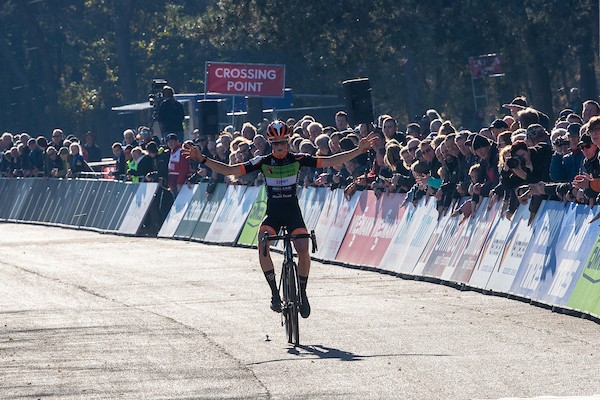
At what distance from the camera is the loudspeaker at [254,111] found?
3897cm

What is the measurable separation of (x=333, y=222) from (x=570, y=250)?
8.17 meters

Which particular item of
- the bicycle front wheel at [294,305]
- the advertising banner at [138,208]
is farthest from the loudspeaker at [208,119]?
the bicycle front wheel at [294,305]

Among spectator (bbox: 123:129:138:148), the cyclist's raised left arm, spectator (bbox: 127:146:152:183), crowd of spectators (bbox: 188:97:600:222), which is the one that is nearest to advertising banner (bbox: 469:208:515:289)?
crowd of spectators (bbox: 188:97:600:222)

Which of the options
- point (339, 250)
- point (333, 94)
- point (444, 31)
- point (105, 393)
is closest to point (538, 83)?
point (444, 31)

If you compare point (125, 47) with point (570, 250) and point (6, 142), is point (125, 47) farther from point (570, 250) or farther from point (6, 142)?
point (570, 250)

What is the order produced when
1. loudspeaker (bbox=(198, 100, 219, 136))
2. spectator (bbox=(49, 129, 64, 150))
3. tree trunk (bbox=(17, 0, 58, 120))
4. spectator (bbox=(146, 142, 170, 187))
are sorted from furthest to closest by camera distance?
tree trunk (bbox=(17, 0, 58, 120))
spectator (bbox=(49, 129, 64, 150))
spectator (bbox=(146, 142, 170, 187))
loudspeaker (bbox=(198, 100, 219, 136))

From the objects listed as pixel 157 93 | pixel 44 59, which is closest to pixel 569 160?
pixel 157 93

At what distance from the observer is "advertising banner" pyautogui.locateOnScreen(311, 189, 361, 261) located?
75.9 feet

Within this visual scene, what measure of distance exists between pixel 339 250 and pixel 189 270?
7.52 ft

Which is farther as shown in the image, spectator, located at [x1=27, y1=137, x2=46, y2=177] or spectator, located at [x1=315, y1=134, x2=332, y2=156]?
spectator, located at [x1=27, y1=137, x2=46, y2=177]

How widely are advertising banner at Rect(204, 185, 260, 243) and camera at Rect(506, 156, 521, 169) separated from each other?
32.6ft

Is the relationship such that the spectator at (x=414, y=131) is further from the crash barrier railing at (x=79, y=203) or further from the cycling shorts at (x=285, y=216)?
the crash barrier railing at (x=79, y=203)

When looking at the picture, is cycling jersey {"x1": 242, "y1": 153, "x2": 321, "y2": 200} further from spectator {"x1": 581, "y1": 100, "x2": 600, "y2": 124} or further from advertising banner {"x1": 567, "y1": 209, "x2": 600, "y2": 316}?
spectator {"x1": 581, "y1": 100, "x2": 600, "y2": 124}

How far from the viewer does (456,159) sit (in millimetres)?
Result: 19469
